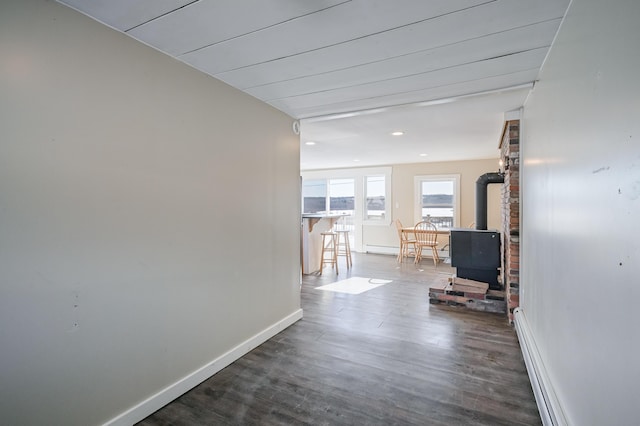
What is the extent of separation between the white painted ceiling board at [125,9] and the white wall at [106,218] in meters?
0.06

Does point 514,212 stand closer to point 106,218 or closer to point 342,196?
point 106,218

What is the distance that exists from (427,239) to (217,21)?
19.3 feet

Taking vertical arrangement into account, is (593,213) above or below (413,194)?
below

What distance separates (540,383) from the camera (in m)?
1.70

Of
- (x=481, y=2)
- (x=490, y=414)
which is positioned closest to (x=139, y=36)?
(x=481, y=2)

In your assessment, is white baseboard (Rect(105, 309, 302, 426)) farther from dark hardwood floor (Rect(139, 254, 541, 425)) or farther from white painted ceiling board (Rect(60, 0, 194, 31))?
white painted ceiling board (Rect(60, 0, 194, 31))

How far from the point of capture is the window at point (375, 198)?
747 cm

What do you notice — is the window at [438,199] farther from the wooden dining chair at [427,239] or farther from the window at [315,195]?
the window at [315,195]

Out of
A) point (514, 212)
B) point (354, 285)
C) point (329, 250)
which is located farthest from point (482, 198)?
point (329, 250)

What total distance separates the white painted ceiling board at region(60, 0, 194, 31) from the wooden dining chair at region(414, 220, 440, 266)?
559 cm

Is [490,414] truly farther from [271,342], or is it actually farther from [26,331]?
[26,331]

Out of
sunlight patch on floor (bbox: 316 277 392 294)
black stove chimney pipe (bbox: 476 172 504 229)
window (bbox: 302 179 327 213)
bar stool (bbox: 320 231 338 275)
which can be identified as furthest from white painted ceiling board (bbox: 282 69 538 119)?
window (bbox: 302 179 327 213)

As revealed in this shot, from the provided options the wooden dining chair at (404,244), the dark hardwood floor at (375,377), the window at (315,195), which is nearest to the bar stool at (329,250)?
the wooden dining chair at (404,244)

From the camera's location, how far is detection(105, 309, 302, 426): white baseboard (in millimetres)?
1606
